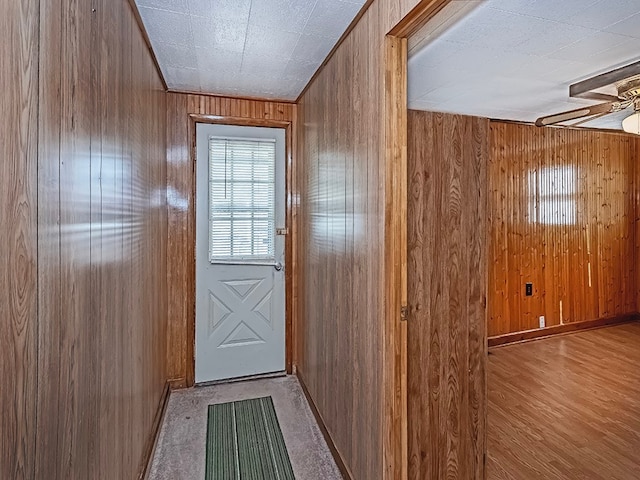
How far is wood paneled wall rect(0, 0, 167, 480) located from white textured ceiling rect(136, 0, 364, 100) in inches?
10.3

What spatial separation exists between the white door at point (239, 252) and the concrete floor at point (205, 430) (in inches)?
8.3

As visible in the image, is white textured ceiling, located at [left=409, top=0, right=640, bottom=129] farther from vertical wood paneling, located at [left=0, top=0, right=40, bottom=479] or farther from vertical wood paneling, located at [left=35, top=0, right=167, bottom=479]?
vertical wood paneling, located at [left=0, top=0, right=40, bottom=479]

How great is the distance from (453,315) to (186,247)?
2086mm

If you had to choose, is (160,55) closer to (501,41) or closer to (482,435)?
(501,41)

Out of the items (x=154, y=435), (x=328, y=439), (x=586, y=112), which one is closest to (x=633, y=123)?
(x=586, y=112)

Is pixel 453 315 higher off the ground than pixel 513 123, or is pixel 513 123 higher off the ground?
pixel 513 123

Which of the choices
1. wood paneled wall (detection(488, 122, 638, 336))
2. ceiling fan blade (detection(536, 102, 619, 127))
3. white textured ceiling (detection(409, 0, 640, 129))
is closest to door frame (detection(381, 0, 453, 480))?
white textured ceiling (detection(409, 0, 640, 129))

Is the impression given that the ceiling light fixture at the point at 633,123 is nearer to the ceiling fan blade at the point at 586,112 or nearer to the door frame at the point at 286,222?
the ceiling fan blade at the point at 586,112

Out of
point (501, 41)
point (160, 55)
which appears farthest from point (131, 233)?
point (501, 41)

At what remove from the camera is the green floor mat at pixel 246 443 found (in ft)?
6.68

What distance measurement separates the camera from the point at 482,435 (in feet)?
5.74

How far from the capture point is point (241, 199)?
3.13 m

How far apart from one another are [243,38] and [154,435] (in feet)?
7.45

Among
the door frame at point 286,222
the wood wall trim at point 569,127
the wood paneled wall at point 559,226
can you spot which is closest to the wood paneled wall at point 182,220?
the door frame at point 286,222
